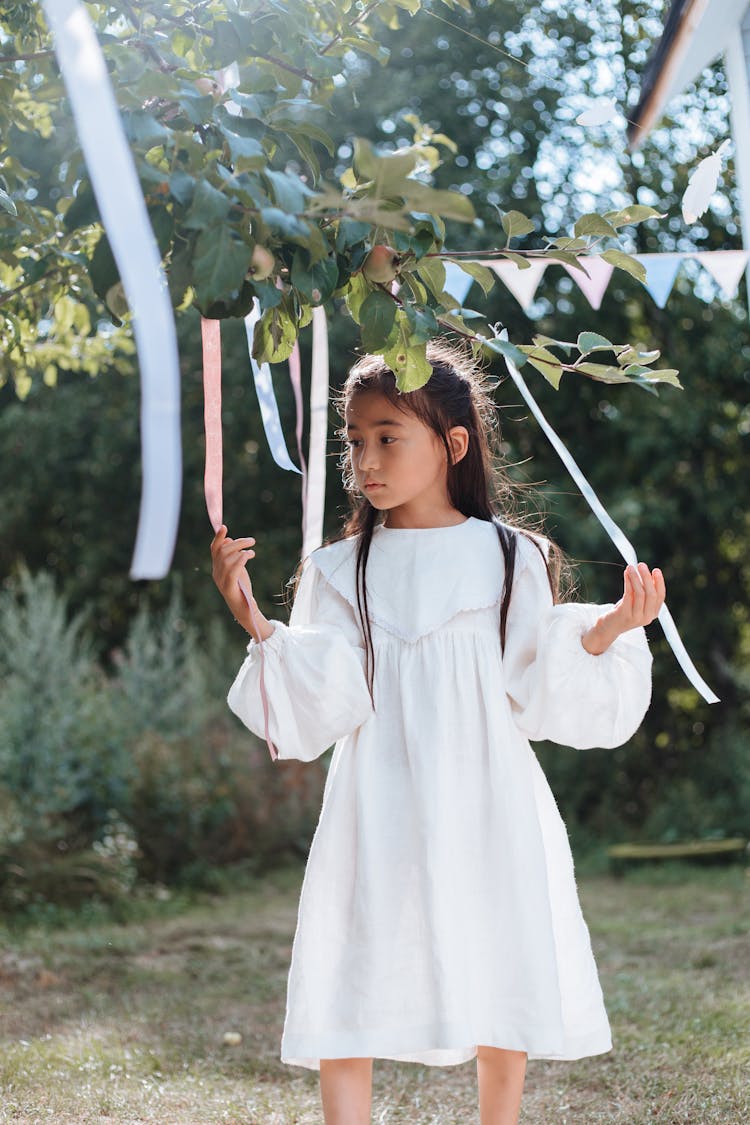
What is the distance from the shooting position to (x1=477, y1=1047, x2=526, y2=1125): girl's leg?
7.43 ft

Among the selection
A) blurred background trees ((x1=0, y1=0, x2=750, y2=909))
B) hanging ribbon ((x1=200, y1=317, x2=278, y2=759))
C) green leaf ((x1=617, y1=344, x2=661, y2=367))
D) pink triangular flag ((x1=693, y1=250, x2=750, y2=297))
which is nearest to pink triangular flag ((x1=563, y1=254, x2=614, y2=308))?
pink triangular flag ((x1=693, y1=250, x2=750, y2=297))

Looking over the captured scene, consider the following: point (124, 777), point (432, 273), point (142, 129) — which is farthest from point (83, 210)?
point (124, 777)

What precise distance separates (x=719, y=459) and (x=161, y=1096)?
6708mm

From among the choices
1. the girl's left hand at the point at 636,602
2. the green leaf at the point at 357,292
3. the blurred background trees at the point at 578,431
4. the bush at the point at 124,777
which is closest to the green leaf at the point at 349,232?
the green leaf at the point at 357,292

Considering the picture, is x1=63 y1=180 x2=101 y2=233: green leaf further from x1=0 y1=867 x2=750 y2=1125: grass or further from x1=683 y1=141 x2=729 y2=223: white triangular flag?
x1=0 y1=867 x2=750 y2=1125: grass

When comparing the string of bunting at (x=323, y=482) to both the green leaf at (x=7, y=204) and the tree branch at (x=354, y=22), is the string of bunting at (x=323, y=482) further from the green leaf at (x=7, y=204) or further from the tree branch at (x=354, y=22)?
the green leaf at (x=7, y=204)

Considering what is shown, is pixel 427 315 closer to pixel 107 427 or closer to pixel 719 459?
pixel 719 459

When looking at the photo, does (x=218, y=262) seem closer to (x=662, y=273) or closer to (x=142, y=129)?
(x=142, y=129)

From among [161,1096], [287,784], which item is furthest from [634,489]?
[161,1096]

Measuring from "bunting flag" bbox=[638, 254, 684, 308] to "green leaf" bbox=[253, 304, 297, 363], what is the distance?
174 cm

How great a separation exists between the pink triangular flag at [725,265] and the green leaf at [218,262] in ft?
7.62

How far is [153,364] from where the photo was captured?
1403 mm

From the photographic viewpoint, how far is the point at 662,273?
3668mm

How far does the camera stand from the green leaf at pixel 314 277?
1.80 meters
